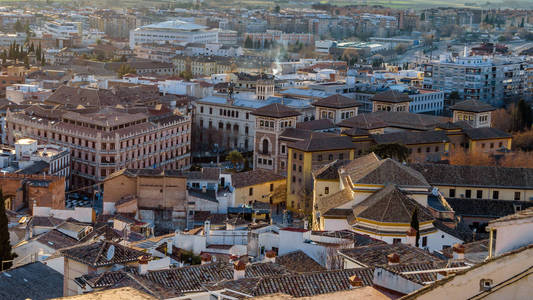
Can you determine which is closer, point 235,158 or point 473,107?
point 235,158

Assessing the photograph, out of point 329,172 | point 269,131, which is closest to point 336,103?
point 269,131

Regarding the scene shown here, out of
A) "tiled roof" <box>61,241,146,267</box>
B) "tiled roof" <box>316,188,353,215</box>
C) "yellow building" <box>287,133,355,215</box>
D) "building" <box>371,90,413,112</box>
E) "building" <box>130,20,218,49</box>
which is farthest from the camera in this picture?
"building" <box>130,20,218,49</box>

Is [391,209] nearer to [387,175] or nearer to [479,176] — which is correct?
[387,175]

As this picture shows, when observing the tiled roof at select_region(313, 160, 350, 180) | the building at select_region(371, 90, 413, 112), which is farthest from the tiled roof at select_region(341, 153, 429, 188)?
the building at select_region(371, 90, 413, 112)

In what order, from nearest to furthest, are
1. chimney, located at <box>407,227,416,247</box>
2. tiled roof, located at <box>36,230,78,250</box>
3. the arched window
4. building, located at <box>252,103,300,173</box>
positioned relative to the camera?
chimney, located at <box>407,227,416,247</box>
tiled roof, located at <box>36,230,78,250</box>
building, located at <box>252,103,300,173</box>
the arched window

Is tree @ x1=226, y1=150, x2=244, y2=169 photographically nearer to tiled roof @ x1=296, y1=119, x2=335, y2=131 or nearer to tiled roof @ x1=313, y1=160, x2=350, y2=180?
tiled roof @ x1=296, y1=119, x2=335, y2=131

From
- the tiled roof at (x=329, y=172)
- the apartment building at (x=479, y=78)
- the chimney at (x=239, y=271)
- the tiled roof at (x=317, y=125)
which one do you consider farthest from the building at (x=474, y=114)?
the chimney at (x=239, y=271)

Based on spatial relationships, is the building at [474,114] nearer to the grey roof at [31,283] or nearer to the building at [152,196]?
the building at [152,196]

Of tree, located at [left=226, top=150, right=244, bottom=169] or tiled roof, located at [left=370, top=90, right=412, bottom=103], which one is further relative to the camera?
tiled roof, located at [left=370, top=90, right=412, bottom=103]
